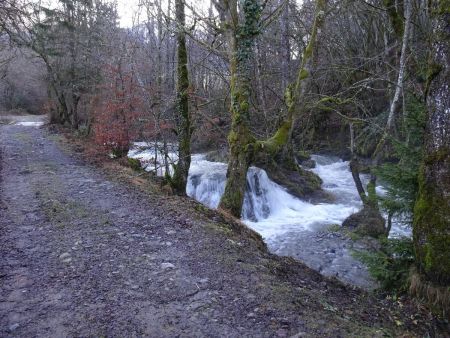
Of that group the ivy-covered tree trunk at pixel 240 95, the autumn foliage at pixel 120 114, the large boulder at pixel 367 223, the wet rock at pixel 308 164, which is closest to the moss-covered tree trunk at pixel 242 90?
the ivy-covered tree trunk at pixel 240 95

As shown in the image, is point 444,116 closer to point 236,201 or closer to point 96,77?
point 236,201

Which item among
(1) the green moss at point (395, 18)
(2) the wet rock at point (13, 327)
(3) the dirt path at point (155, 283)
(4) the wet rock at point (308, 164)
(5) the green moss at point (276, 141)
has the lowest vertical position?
(2) the wet rock at point (13, 327)

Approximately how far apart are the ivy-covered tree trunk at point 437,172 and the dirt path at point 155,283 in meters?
0.64

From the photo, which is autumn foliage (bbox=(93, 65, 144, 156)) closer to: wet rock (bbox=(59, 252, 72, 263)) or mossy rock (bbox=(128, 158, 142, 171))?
mossy rock (bbox=(128, 158, 142, 171))

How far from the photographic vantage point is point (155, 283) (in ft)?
14.6

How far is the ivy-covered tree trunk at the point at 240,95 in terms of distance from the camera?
7445mm

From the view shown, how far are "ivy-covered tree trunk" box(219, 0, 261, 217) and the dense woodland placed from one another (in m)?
0.02

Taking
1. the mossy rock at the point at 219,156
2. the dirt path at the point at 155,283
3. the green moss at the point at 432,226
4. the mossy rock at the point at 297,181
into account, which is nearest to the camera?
the dirt path at the point at 155,283

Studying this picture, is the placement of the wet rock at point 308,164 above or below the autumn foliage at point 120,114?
below

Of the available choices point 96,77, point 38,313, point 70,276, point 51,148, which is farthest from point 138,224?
point 96,77

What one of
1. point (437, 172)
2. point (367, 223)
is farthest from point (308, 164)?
point (437, 172)

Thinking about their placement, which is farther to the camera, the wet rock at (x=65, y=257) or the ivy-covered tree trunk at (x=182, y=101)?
the ivy-covered tree trunk at (x=182, y=101)

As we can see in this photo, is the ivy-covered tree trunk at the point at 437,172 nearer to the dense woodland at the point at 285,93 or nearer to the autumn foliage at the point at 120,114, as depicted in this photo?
the dense woodland at the point at 285,93

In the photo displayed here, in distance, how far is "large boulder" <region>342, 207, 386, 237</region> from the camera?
10.5 meters
